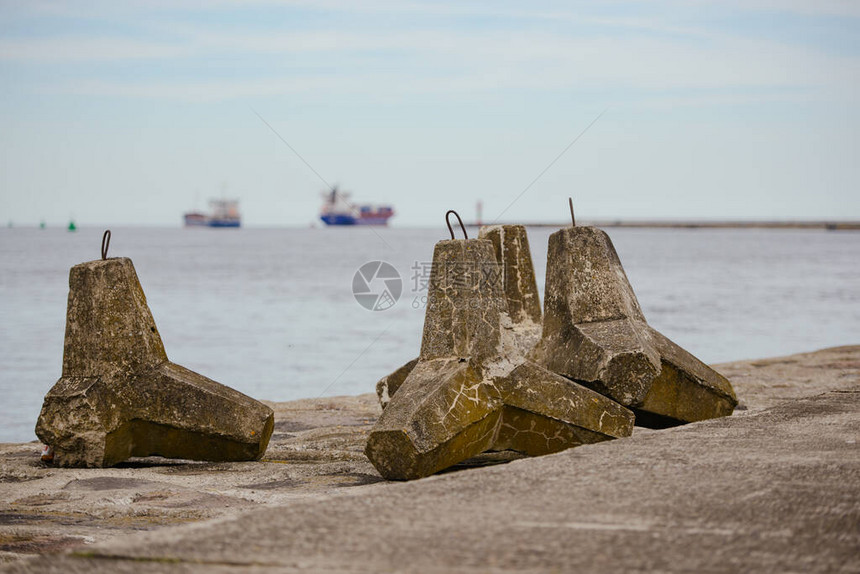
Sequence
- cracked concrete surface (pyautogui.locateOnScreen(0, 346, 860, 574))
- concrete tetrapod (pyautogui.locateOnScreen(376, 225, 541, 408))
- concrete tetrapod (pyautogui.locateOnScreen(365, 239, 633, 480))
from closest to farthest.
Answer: cracked concrete surface (pyautogui.locateOnScreen(0, 346, 860, 574)) < concrete tetrapod (pyautogui.locateOnScreen(365, 239, 633, 480)) < concrete tetrapod (pyautogui.locateOnScreen(376, 225, 541, 408))

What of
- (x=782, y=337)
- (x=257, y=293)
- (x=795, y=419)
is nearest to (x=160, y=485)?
(x=795, y=419)

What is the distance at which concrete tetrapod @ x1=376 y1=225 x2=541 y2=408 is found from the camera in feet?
26.2

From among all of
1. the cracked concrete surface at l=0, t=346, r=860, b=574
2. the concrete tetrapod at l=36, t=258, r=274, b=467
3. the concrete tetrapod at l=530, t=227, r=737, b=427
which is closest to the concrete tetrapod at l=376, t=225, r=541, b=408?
the concrete tetrapod at l=530, t=227, r=737, b=427

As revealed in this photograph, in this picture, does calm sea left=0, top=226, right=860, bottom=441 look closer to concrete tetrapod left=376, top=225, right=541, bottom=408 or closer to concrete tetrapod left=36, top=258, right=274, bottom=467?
concrete tetrapod left=376, top=225, right=541, bottom=408

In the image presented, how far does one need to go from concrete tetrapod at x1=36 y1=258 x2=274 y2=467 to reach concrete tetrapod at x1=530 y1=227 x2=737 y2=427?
2168 mm

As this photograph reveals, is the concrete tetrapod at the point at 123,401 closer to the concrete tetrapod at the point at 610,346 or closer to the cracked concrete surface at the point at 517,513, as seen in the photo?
the cracked concrete surface at the point at 517,513

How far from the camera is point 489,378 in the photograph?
19.3 feet

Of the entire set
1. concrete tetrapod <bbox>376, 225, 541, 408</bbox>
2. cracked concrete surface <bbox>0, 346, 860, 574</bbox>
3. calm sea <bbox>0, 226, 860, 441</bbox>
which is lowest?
calm sea <bbox>0, 226, 860, 441</bbox>

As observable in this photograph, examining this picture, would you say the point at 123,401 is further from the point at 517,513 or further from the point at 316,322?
the point at 316,322

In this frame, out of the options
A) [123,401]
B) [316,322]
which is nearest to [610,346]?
[123,401]

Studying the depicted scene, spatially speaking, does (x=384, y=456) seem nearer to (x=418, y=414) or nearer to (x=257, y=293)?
(x=418, y=414)

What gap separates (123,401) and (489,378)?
243cm

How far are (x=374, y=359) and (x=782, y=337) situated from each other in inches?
337

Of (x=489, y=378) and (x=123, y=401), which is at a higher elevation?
(x=489, y=378)
